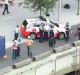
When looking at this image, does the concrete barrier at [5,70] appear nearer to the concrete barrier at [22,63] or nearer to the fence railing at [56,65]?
the fence railing at [56,65]

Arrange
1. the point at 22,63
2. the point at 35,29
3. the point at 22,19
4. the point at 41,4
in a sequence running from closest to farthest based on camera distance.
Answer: the point at 22,63, the point at 35,29, the point at 41,4, the point at 22,19

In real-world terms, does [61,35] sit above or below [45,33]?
below

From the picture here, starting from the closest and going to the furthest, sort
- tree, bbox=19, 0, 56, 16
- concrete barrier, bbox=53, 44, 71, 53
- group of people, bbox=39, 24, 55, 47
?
concrete barrier, bbox=53, 44, 71, 53
group of people, bbox=39, 24, 55, 47
tree, bbox=19, 0, 56, 16

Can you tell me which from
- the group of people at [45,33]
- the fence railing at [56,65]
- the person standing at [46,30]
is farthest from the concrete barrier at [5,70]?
the person standing at [46,30]

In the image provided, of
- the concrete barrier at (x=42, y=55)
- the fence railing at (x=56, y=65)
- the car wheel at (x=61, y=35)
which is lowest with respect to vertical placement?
the fence railing at (x=56, y=65)

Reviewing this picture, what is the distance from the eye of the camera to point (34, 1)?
130 ft

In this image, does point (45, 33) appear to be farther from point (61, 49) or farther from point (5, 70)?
point (5, 70)

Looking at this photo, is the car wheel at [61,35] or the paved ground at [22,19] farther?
the car wheel at [61,35]

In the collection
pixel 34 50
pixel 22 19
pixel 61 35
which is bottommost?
pixel 34 50

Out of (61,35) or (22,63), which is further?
(61,35)

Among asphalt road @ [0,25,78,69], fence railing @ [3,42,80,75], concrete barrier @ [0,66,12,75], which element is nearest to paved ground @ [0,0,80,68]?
asphalt road @ [0,25,78,69]

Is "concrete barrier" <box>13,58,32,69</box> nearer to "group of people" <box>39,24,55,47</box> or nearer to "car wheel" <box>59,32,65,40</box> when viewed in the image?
"group of people" <box>39,24,55,47</box>

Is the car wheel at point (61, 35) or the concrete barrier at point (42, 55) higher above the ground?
the car wheel at point (61, 35)

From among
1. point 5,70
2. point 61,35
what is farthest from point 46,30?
point 5,70
